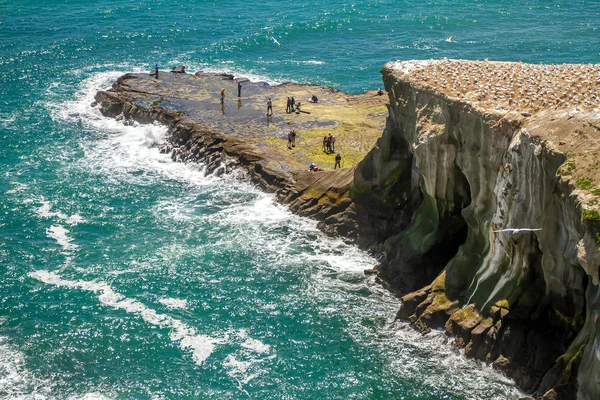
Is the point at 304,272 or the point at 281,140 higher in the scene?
the point at 281,140

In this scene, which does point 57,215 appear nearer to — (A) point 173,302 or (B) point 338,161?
(A) point 173,302

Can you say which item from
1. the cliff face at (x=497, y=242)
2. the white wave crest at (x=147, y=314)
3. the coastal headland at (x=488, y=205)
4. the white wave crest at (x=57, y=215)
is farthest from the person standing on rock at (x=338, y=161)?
the white wave crest at (x=147, y=314)

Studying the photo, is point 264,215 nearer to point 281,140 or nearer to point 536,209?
point 281,140

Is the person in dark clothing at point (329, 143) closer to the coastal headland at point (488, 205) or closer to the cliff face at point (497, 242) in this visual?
the coastal headland at point (488, 205)

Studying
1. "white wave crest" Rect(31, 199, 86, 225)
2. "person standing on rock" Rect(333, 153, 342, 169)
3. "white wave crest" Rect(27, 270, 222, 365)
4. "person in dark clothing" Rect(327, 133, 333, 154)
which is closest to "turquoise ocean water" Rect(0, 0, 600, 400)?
"white wave crest" Rect(27, 270, 222, 365)

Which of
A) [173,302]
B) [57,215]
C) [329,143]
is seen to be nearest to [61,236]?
[57,215]

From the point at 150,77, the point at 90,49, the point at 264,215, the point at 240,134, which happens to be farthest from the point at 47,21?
the point at 264,215
